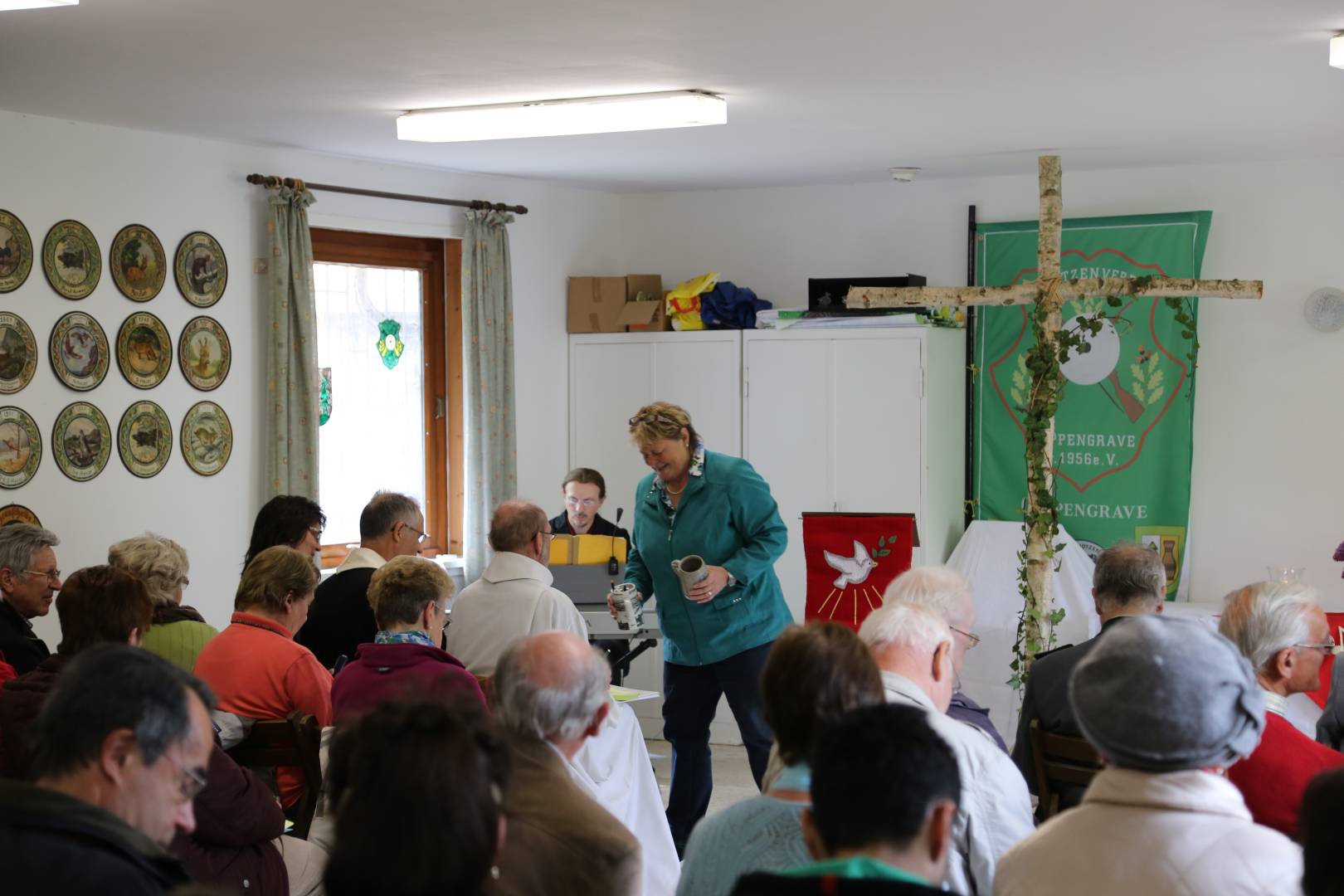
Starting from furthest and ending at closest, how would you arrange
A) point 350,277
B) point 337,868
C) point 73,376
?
1. point 350,277
2. point 73,376
3. point 337,868

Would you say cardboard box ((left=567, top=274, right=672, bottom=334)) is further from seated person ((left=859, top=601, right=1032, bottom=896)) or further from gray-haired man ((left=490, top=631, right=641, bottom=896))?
gray-haired man ((left=490, top=631, right=641, bottom=896))

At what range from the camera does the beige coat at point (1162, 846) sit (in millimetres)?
Answer: 1714

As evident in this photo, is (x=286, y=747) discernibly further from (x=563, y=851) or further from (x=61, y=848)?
(x=61, y=848)

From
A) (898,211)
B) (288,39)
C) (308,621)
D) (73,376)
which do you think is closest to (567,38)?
(288,39)

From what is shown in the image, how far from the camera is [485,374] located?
698 centimetres

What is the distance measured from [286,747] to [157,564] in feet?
3.28

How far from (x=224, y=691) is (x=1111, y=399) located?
498 cm

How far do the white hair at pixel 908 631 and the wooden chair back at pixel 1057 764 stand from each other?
0.68 metres

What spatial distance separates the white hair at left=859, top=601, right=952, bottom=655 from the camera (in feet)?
8.76

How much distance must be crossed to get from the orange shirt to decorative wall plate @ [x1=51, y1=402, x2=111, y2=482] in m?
2.36

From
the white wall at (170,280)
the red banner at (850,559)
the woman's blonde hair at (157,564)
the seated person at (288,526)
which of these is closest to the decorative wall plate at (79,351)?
the white wall at (170,280)

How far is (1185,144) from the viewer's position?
614 cm

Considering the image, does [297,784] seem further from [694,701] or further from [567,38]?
[567,38]

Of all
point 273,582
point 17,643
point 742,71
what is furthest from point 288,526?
Answer: point 742,71
